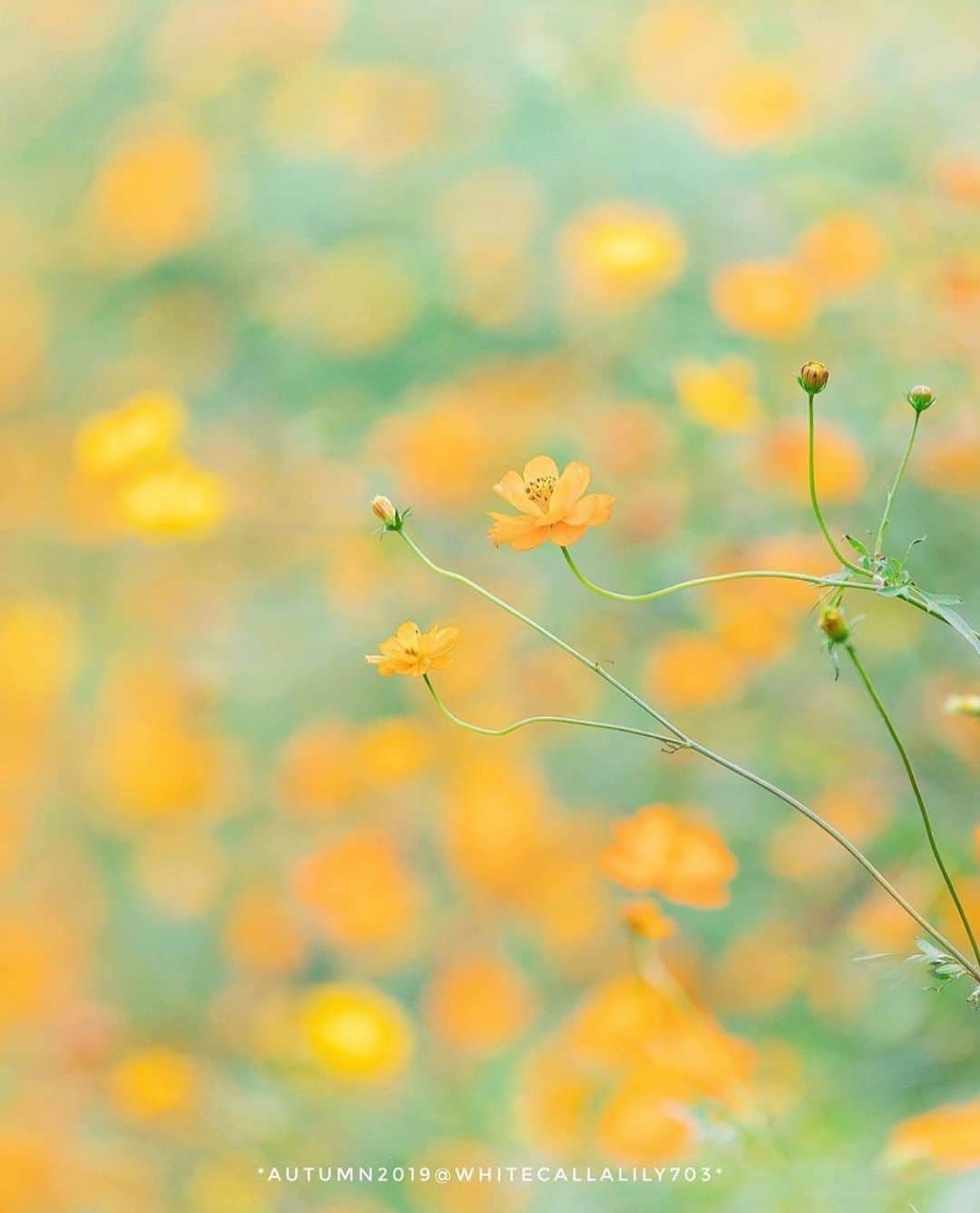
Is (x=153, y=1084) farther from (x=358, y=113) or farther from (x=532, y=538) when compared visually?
(x=358, y=113)

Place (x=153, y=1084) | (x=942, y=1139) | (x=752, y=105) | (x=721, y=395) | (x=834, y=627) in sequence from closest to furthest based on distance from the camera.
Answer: (x=834, y=627)
(x=942, y=1139)
(x=153, y=1084)
(x=721, y=395)
(x=752, y=105)

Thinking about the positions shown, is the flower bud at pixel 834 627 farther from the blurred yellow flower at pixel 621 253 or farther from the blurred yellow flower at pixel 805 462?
the blurred yellow flower at pixel 621 253

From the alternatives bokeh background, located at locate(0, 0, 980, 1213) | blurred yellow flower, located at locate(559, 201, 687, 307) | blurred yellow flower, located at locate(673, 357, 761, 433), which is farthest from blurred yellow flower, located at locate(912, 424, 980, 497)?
blurred yellow flower, located at locate(559, 201, 687, 307)

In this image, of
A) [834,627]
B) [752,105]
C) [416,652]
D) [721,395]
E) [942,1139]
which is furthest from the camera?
[752,105]

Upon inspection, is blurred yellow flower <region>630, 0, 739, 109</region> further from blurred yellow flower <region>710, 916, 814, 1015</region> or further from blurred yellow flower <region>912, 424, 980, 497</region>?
blurred yellow flower <region>710, 916, 814, 1015</region>

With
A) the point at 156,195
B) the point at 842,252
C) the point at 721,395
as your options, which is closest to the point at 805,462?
the point at 721,395

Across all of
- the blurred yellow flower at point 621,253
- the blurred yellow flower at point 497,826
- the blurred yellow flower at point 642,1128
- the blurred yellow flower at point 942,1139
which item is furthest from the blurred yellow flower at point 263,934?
the blurred yellow flower at point 621,253
